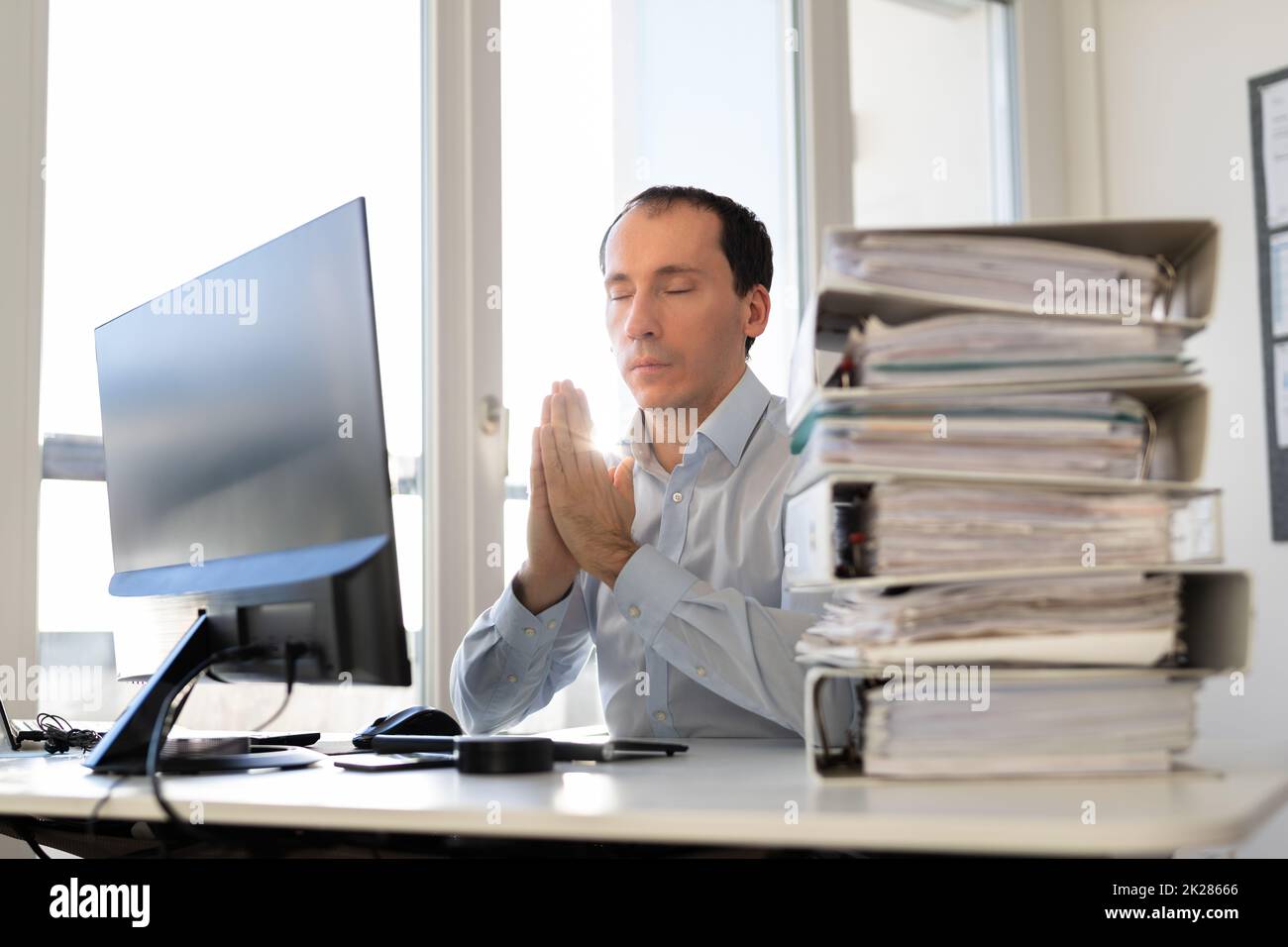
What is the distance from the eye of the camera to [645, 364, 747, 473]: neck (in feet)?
5.59

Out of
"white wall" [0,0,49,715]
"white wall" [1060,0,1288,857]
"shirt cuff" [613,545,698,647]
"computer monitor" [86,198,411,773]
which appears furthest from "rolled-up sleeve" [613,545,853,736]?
"white wall" [1060,0,1288,857]

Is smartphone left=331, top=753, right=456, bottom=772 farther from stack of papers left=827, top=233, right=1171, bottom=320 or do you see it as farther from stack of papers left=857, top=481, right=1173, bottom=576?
stack of papers left=827, top=233, right=1171, bottom=320

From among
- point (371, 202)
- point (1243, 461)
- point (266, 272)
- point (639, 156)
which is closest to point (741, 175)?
point (639, 156)

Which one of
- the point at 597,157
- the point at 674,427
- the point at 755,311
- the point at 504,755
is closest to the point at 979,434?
the point at 504,755

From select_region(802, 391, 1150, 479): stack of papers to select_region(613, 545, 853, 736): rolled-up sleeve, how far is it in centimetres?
41

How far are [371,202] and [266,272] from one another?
137cm

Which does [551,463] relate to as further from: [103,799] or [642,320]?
[103,799]

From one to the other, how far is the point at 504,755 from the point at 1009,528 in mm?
424

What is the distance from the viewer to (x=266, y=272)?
3.19ft

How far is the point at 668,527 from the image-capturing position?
1606 mm

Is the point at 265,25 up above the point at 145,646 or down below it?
above

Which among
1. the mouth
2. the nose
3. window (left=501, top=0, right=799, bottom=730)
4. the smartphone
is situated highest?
window (left=501, top=0, right=799, bottom=730)
